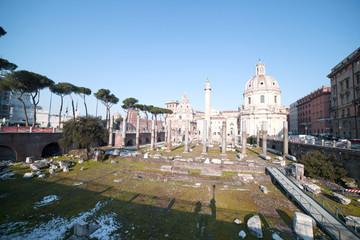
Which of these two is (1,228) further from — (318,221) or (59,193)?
Answer: (318,221)

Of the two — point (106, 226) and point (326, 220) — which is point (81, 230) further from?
point (326, 220)

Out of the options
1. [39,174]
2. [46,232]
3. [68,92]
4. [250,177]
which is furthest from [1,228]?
[68,92]

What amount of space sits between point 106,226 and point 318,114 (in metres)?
56.8

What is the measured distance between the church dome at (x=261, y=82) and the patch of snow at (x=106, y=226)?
193 ft

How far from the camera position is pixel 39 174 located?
13805mm

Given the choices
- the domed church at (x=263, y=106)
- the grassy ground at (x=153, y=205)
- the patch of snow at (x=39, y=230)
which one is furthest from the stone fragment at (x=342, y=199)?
the domed church at (x=263, y=106)

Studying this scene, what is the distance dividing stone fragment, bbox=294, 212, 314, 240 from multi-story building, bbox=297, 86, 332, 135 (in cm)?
4476

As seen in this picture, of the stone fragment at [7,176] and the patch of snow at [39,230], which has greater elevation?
the stone fragment at [7,176]

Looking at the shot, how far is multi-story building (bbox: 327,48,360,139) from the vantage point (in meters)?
26.4

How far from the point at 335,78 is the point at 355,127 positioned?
39.6 feet

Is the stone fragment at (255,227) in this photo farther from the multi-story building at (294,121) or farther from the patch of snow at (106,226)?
the multi-story building at (294,121)

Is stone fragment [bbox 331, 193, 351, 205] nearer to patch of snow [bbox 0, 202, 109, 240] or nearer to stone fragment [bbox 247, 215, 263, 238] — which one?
stone fragment [bbox 247, 215, 263, 238]

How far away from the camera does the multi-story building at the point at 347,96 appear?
2642 cm

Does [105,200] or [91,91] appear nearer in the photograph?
[105,200]
